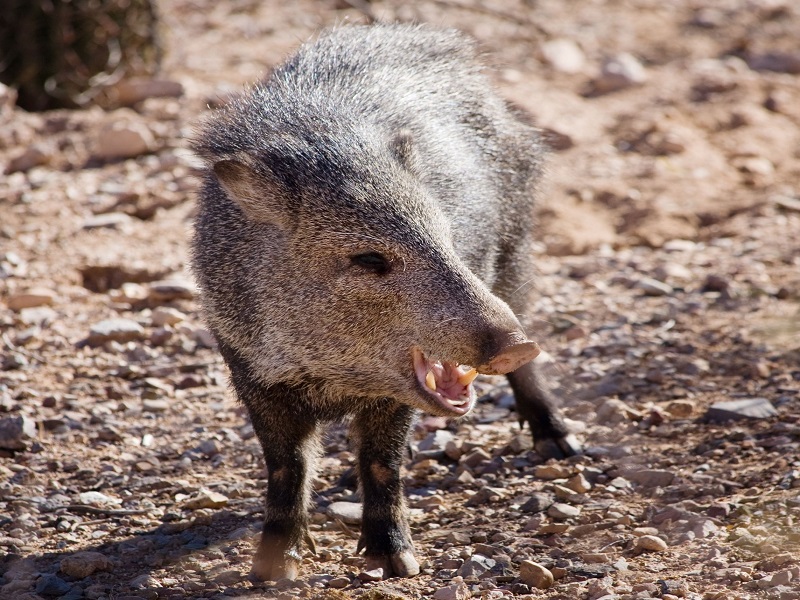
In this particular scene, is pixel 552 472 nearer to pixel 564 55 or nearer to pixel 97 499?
pixel 97 499

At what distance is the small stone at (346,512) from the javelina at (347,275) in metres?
0.30

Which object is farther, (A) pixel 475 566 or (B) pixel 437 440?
(B) pixel 437 440

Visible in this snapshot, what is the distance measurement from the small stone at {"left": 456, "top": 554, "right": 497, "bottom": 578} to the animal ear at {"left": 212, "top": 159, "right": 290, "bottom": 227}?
1204 mm

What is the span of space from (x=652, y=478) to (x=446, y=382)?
107cm

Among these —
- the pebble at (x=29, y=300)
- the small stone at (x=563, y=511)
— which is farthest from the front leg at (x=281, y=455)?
the pebble at (x=29, y=300)

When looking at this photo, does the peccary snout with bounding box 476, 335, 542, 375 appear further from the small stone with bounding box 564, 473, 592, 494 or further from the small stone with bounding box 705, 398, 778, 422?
the small stone with bounding box 705, 398, 778, 422

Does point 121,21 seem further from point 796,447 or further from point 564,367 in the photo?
point 796,447

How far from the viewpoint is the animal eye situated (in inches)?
128

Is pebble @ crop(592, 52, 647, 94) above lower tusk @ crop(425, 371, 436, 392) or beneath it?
above

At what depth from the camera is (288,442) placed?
3578 millimetres

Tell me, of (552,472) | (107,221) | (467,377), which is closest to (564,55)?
(107,221)

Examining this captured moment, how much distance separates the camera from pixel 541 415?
14.6 feet

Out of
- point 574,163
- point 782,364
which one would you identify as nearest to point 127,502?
point 782,364

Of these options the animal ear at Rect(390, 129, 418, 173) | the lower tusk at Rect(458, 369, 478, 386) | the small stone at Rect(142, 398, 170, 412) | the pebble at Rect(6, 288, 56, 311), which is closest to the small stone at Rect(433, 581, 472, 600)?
the lower tusk at Rect(458, 369, 478, 386)
